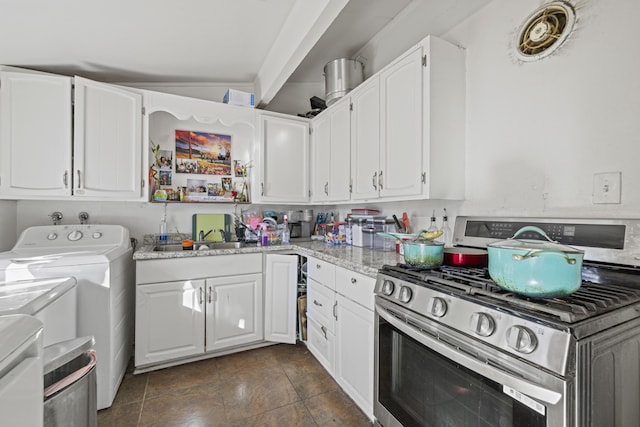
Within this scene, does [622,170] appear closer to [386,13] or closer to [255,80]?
[386,13]

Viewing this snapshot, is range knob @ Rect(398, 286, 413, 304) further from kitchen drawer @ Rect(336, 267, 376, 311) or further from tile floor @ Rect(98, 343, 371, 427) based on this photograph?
tile floor @ Rect(98, 343, 371, 427)

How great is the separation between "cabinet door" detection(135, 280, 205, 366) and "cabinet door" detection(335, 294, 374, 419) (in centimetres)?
109

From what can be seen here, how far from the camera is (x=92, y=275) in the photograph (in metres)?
1.68

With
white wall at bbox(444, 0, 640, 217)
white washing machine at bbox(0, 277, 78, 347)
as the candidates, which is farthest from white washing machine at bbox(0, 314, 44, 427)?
white wall at bbox(444, 0, 640, 217)

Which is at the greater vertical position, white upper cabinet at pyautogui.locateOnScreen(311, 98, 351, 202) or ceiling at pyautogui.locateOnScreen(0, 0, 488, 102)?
ceiling at pyautogui.locateOnScreen(0, 0, 488, 102)

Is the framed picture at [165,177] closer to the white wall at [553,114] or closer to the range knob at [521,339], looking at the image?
the white wall at [553,114]

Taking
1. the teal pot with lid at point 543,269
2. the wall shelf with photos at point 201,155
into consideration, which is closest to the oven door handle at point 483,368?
the teal pot with lid at point 543,269

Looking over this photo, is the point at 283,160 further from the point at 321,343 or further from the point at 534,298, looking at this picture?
the point at 534,298

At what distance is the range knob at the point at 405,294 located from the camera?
114 cm

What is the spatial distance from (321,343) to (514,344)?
149 cm

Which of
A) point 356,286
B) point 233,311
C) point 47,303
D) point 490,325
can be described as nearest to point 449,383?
point 490,325

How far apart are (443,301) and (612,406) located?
1.56 feet

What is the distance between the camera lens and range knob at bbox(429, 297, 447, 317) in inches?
38.7

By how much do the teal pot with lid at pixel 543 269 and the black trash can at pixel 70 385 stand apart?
1328mm
